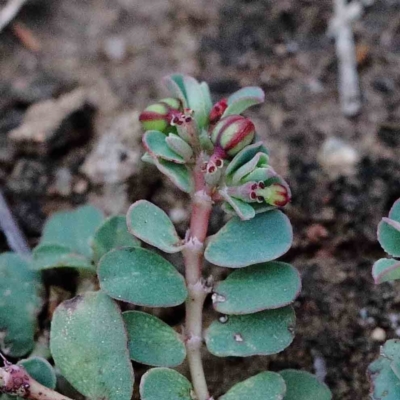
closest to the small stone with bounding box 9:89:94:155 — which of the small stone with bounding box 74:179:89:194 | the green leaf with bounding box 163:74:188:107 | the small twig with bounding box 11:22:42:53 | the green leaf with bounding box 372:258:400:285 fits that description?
the small stone with bounding box 74:179:89:194

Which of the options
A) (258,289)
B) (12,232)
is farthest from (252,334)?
(12,232)

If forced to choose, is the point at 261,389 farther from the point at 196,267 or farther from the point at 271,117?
the point at 271,117

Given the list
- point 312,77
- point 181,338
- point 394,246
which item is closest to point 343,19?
point 312,77

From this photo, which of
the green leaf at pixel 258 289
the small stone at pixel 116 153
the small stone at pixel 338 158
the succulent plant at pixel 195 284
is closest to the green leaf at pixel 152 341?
the succulent plant at pixel 195 284

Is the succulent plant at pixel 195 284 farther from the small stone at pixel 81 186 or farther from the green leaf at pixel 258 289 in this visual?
the small stone at pixel 81 186

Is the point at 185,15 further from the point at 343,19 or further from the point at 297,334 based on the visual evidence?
the point at 297,334

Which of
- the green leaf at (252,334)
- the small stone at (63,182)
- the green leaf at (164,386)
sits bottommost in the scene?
the green leaf at (252,334)
